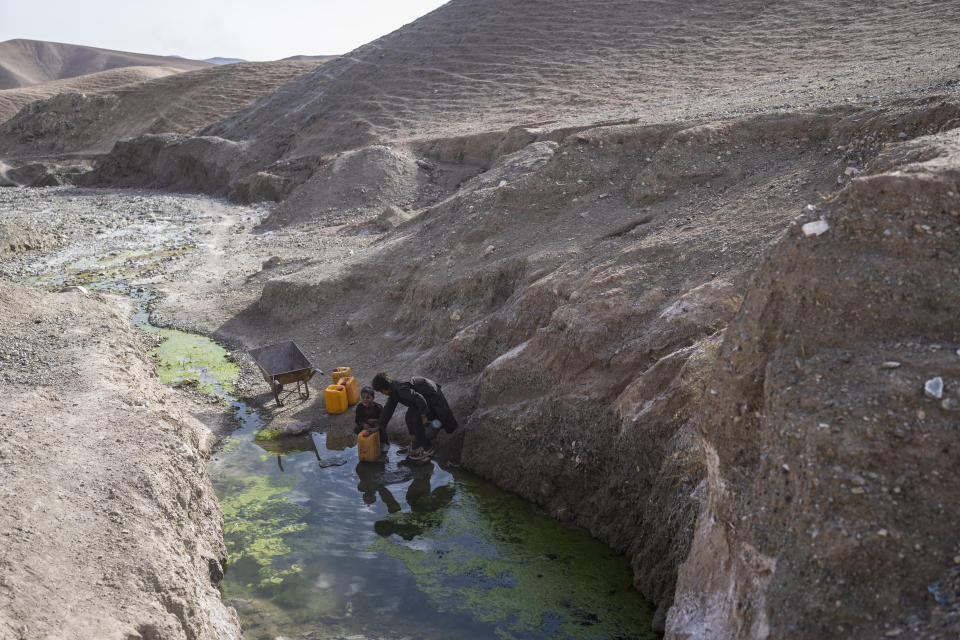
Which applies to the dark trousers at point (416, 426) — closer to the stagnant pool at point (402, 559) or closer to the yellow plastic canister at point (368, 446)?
the stagnant pool at point (402, 559)

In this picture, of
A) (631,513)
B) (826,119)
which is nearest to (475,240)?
(826,119)

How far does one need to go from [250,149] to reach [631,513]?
2836 cm

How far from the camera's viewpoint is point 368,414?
952cm

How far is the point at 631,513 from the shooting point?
284 inches

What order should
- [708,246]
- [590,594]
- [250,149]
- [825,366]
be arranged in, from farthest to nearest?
[250,149] → [708,246] → [590,594] → [825,366]

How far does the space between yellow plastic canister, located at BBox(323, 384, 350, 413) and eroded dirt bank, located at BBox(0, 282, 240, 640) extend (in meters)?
1.77

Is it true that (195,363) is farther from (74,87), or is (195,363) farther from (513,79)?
(74,87)

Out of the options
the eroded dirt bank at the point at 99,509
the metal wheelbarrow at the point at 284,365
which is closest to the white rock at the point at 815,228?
the eroded dirt bank at the point at 99,509

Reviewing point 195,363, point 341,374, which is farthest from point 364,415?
point 195,363

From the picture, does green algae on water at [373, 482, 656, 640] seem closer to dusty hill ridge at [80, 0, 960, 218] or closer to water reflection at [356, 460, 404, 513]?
water reflection at [356, 460, 404, 513]

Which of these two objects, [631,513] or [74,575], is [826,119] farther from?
[74,575]

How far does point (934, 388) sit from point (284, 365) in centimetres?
884

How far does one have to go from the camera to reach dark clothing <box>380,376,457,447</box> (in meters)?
8.85

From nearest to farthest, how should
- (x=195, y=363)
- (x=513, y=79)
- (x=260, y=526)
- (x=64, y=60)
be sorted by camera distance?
(x=260, y=526) → (x=195, y=363) → (x=513, y=79) → (x=64, y=60)
